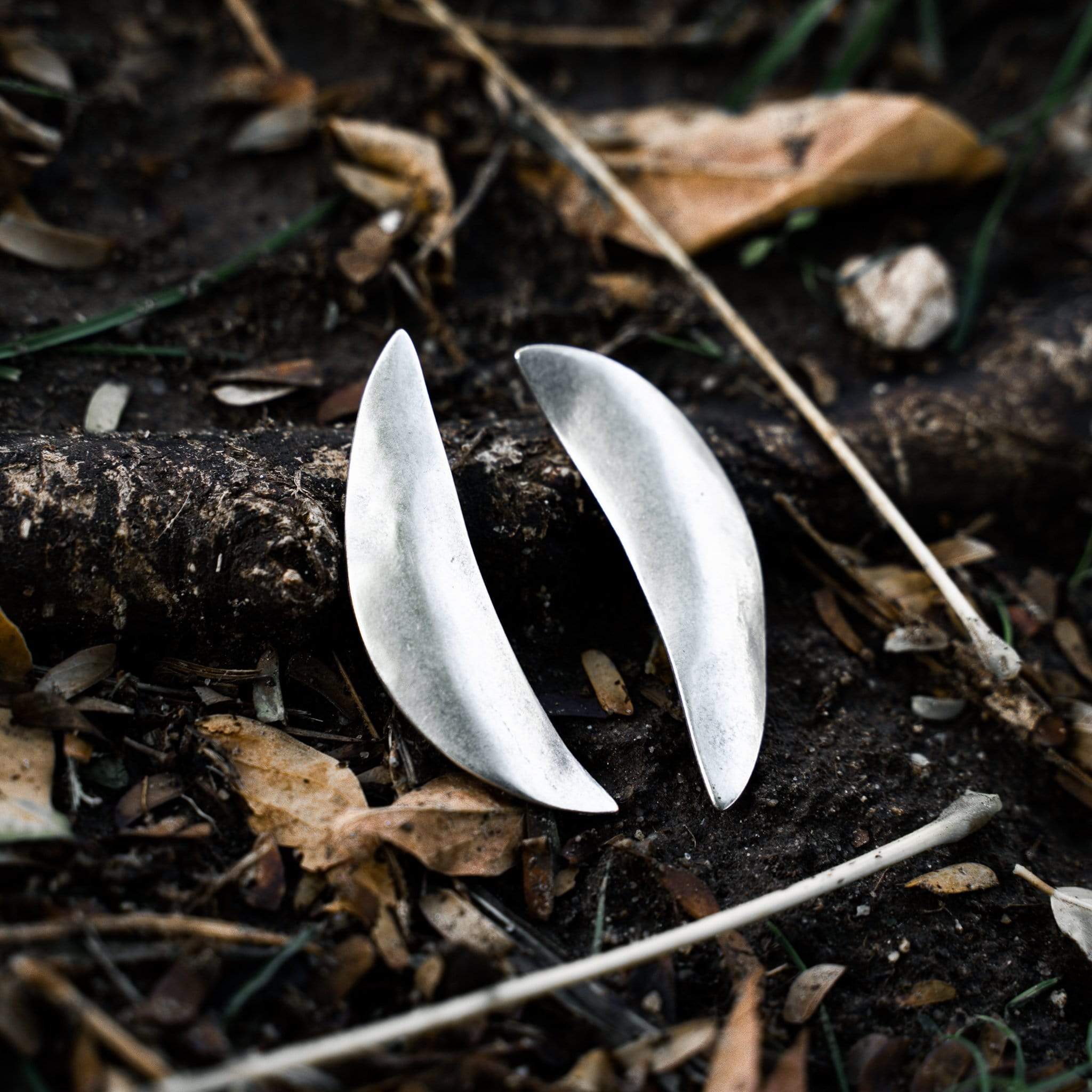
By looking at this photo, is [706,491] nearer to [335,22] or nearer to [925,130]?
[925,130]

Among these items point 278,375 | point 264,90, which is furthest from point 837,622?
point 264,90

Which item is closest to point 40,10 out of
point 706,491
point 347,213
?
point 347,213

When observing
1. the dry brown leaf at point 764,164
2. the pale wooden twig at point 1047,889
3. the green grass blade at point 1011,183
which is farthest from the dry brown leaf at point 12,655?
the green grass blade at point 1011,183

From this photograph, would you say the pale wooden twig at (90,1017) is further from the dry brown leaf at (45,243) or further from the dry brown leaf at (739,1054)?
the dry brown leaf at (45,243)

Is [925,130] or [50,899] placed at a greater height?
[925,130]

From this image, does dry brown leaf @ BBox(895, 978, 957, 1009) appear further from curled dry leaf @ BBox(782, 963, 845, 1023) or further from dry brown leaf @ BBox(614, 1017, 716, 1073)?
dry brown leaf @ BBox(614, 1017, 716, 1073)
